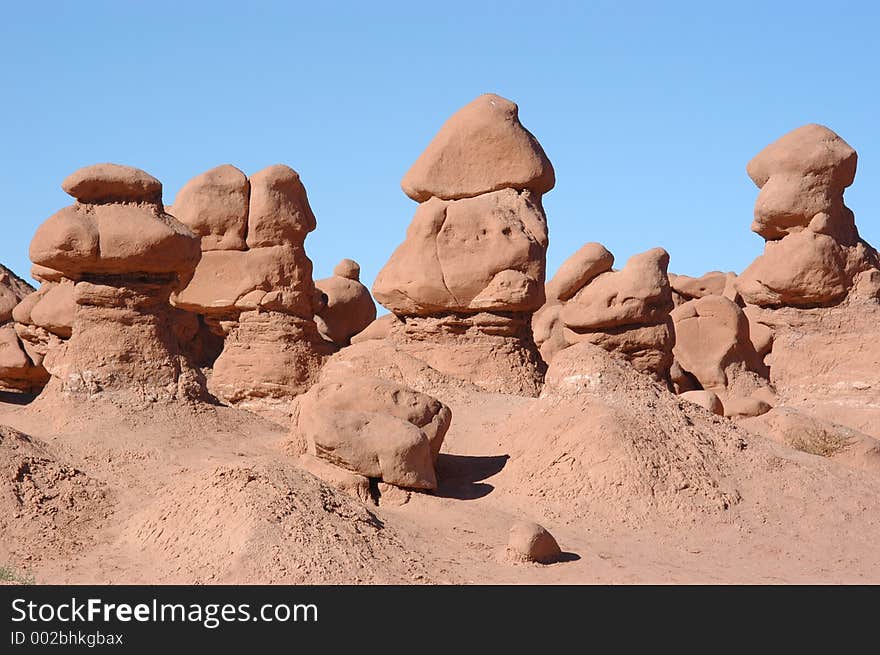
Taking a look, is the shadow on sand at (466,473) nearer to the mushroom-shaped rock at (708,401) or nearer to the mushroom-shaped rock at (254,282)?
the mushroom-shaped rock at (708,401)

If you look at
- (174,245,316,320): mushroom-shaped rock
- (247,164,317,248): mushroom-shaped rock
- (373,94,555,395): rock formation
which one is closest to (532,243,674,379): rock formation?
(373,94,555,395): rock formation

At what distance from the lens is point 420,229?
17422 mm

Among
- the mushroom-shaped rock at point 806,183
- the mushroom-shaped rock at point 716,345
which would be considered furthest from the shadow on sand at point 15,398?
the mushroom-shaped rock at point 806,183

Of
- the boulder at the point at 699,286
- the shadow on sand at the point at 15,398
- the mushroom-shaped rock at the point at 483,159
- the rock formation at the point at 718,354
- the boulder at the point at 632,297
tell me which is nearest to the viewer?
the shadow on sand at the point at 15,398

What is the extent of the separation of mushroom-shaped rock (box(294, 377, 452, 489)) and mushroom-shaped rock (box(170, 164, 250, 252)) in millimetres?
7449

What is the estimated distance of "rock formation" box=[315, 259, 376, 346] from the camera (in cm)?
2139

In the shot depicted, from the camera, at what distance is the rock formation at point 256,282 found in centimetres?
1858

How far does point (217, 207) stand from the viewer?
19312 mm

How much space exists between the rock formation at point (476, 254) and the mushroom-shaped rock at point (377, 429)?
14.8 feet

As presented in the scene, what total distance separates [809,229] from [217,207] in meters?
8.47

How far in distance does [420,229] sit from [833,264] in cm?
606
